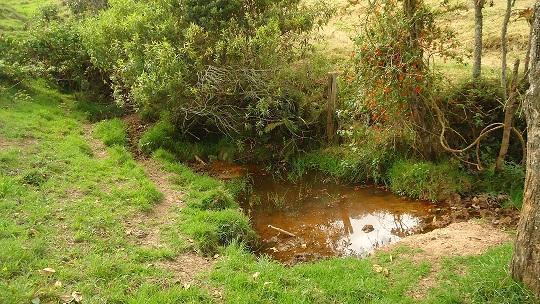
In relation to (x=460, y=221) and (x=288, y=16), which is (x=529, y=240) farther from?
(x=288, y=16)

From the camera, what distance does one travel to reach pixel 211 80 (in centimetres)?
1388

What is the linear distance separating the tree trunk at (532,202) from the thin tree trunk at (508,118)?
383cm

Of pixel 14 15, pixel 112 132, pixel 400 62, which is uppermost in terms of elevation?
pixel 14 15

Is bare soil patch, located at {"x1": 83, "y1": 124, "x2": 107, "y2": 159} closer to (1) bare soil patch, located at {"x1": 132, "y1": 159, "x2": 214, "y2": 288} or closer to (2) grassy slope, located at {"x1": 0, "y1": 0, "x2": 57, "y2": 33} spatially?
(1) bare soil patch, located at {"x1": 132, "y1": 159, "x2": 214, "y2": 288}

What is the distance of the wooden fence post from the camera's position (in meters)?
13.8

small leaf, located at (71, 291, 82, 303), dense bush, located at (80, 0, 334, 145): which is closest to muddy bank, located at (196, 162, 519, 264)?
dense bush, located at (80, 0, 334, 145)

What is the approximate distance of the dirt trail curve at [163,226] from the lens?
8.55m

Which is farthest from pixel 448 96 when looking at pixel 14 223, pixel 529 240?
pixel 14 223

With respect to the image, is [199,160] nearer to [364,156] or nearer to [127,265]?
[364,156]

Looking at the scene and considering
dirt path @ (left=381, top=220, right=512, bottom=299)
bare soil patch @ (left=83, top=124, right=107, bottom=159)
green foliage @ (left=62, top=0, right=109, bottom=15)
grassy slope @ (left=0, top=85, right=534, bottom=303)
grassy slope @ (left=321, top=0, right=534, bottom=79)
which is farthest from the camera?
green foliage @ (left=62, top=0, right=109, bottom=15)

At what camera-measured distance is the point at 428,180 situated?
12055 mm

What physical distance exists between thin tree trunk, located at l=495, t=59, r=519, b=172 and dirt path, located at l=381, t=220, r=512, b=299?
2072 mm

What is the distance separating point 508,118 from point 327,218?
460cm

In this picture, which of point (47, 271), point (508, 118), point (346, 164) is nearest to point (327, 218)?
point (346, 164)
